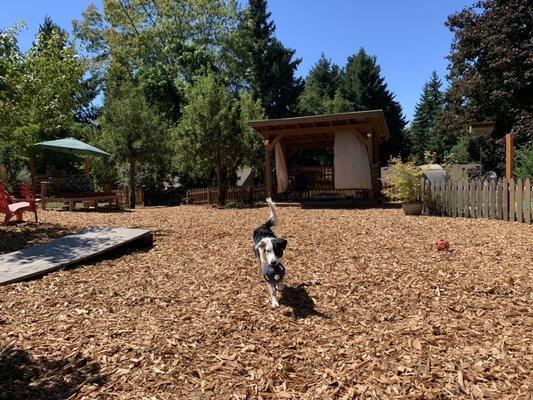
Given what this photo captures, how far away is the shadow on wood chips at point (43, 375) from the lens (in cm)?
294

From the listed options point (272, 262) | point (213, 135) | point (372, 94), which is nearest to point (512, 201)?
point (272, 262)

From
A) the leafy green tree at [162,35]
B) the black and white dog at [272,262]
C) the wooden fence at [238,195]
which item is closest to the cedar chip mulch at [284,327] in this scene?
the black and white dog at [272,262]

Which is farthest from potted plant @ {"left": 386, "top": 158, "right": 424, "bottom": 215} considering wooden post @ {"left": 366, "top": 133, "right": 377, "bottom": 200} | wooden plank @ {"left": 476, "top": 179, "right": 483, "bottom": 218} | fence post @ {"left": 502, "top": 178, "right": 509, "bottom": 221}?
wooden post @ {"left": 366, "top": 133, "right": 377, "bottom": 200}

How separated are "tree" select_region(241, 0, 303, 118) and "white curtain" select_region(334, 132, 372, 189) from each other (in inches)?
698

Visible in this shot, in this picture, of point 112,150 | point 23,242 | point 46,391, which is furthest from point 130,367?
point 112,150

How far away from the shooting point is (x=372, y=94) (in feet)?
136

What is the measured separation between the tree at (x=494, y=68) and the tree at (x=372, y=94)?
16.0 m

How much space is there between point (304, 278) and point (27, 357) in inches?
115

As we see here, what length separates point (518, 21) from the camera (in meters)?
19.8

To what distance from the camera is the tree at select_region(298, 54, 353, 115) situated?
3638 cm

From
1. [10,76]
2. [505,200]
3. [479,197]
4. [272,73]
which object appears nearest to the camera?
[10,76]

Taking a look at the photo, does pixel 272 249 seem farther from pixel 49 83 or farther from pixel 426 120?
pixel 426 120

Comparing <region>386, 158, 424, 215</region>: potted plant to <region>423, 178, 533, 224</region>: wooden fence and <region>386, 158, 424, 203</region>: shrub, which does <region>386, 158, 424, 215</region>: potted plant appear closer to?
<region>386, 158, 424, 203</region>: shrub

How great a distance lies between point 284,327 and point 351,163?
1161 centimetres
